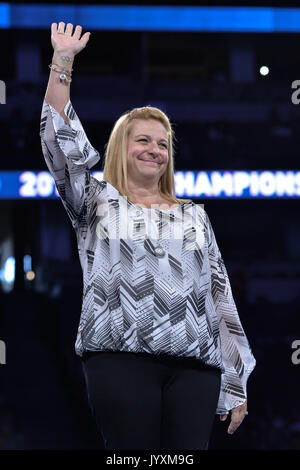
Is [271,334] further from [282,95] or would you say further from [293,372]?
[282,95]

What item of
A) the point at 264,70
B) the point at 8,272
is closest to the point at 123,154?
the point at 264,70

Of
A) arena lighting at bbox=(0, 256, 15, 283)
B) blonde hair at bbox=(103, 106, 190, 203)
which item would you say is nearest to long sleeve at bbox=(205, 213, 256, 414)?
blonde hair at bbox=(103, 106, 190, 203)

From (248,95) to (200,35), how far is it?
1.22 m

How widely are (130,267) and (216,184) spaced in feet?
27.5

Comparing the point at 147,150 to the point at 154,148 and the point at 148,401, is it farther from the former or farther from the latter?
the point at 148,401

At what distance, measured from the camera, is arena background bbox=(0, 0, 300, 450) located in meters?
6.48

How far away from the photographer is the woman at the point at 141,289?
153 centimetres

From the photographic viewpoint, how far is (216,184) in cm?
991

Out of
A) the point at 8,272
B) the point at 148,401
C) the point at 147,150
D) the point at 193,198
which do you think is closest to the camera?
the point at 148,401

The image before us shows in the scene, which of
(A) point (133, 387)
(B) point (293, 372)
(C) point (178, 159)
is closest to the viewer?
(A) point (133, 387)

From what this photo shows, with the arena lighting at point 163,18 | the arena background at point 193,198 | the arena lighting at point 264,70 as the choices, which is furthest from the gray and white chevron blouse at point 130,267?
the arena lighting at point 264,70
